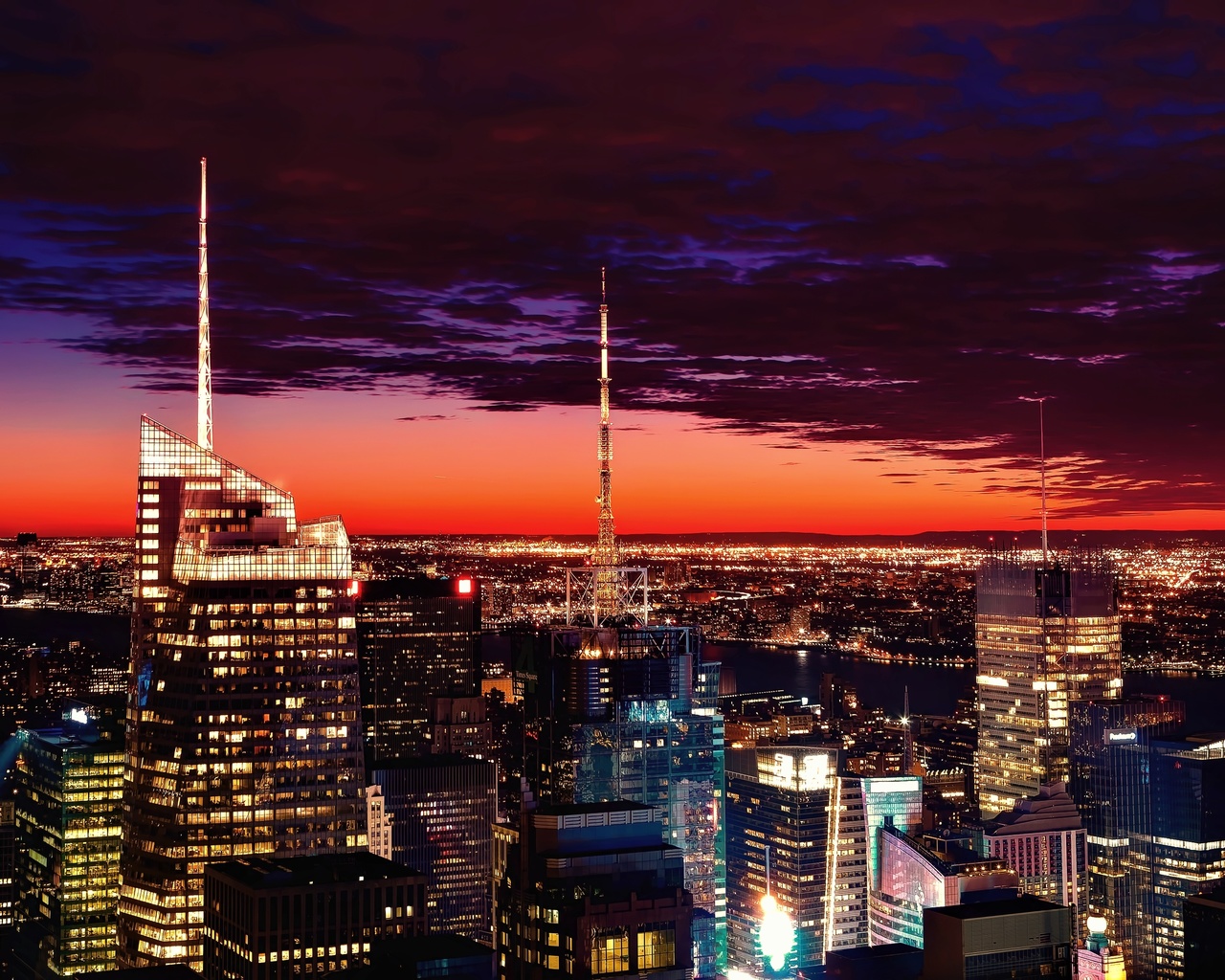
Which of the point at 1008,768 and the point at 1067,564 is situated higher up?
the point at 1067,564

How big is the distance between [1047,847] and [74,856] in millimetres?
49610

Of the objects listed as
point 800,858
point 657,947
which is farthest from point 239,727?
point 800,858

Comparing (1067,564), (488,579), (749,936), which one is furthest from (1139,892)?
(488,579)

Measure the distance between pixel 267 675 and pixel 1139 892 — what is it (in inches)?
1968

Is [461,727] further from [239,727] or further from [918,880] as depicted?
[239,727]

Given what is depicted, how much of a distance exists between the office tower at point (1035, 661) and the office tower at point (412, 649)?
37.4 metres

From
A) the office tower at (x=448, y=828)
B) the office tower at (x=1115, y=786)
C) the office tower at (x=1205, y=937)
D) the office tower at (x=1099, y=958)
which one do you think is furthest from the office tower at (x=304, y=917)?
the office tower at (x=1115, y=786)

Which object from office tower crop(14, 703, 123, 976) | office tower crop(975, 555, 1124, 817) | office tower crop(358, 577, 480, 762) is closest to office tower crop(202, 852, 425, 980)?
office tower crop(14, 703, 123, 976)

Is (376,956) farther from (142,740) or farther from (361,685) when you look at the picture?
(361,685)

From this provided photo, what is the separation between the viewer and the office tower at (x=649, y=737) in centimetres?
9188

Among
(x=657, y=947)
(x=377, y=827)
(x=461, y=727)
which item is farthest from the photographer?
(x=461, y=727)

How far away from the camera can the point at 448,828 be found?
97125 mm

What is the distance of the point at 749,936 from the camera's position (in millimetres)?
91438

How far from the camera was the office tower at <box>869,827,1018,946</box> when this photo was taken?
81.0 metres
